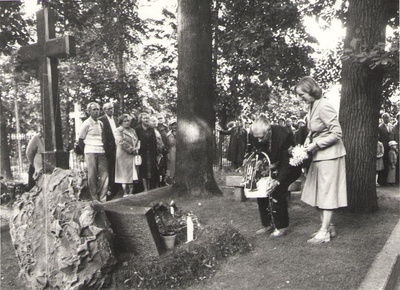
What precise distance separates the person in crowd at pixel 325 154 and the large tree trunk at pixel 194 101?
256 centimetres

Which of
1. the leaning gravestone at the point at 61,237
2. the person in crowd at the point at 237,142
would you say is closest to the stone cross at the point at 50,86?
the leaning gravestone at the point at 61,237

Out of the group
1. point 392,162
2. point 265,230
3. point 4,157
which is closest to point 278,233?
point 265,230

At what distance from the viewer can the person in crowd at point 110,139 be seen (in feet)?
26.6

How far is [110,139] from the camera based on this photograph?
27.1 feet

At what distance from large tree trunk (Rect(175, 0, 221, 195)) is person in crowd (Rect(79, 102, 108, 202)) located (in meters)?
1.64

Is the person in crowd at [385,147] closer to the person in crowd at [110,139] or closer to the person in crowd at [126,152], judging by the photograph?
the person in crowd at [126,152]

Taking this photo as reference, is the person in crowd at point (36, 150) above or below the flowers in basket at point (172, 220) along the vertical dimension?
above

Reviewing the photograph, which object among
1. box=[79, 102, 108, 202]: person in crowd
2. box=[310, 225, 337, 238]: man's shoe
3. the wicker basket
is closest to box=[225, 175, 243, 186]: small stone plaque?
the wicker basket

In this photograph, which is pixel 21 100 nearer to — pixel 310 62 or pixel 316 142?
pixel 310 62

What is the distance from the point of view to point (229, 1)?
10.4 metres

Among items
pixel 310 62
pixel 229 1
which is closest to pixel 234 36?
pixel 229 1

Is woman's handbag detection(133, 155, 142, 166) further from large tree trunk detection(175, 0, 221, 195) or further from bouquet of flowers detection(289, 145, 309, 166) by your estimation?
→ bouquet of flowers detection(289, 145, 309, 166)

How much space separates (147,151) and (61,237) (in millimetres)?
4483

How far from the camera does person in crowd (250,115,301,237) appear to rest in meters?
4.87
